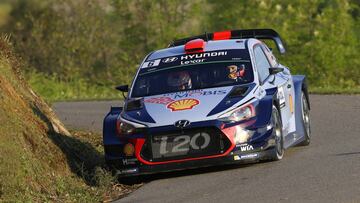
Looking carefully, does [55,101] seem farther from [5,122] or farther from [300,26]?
[300,26]

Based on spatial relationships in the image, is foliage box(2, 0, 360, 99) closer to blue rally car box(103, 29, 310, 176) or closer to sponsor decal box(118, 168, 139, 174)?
blue rally car box(103, 29, 310, 176)

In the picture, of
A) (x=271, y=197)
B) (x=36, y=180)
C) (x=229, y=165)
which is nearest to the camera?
(x=271, y=197)

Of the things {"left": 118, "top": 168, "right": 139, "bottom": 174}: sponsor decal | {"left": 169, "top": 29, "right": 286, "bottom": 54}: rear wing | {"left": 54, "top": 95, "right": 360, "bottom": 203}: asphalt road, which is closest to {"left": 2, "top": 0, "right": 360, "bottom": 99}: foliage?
{"left": 169, "top": 29, "right": 286, "bottom": 54}: rear wing

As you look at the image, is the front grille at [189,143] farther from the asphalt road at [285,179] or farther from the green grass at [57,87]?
the green grass at [57,87]

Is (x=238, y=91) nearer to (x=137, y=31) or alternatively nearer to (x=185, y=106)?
(x=185, y=106)

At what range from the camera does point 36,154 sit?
12.3 metres

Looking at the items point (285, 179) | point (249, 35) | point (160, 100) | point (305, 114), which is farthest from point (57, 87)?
point (285, 179)

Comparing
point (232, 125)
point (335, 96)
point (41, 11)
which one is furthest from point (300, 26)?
point (232, 125)

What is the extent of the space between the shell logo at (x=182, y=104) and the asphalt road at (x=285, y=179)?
31.1 inches

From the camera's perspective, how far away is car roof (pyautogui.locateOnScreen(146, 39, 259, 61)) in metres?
14.1

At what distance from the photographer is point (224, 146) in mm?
12156

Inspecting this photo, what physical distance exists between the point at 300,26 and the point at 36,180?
36.7 metres

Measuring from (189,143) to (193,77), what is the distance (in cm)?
154

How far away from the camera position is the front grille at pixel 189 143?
12.1m
